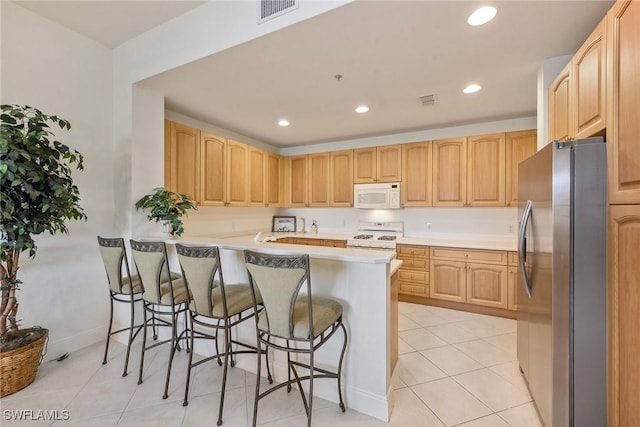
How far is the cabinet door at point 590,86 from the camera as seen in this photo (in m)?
1.37

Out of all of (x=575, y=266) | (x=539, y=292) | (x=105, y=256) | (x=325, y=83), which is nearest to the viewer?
(x=575, y=266)

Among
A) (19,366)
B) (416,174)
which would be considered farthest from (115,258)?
(416,174)

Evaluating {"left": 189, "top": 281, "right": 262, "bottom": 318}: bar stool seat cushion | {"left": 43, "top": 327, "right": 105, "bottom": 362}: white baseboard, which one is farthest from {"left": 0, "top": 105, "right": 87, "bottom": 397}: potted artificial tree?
{"left": 189, "top": 281, "right": 262, "bottom": 318}: bar stool seat cushion

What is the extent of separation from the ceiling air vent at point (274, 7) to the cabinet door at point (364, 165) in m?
2.84

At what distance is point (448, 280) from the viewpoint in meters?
3.55

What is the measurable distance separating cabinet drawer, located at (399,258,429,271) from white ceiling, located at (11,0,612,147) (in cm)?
192

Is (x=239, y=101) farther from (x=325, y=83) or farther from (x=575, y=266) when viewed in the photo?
(x=575, y=266)

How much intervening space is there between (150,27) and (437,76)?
261 cm

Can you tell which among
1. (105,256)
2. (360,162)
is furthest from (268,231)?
(105,256)

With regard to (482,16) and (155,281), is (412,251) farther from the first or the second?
(155,281)

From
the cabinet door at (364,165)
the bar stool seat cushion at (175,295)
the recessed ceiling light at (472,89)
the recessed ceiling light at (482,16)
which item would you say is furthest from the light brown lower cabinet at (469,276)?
the bar stool seat cushion at (175,295)

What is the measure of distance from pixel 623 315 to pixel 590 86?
46.7 inches

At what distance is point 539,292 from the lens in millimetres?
1586

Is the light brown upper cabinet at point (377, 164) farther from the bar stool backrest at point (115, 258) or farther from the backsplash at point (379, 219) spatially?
the bar stool backrest at point (115, 258)
